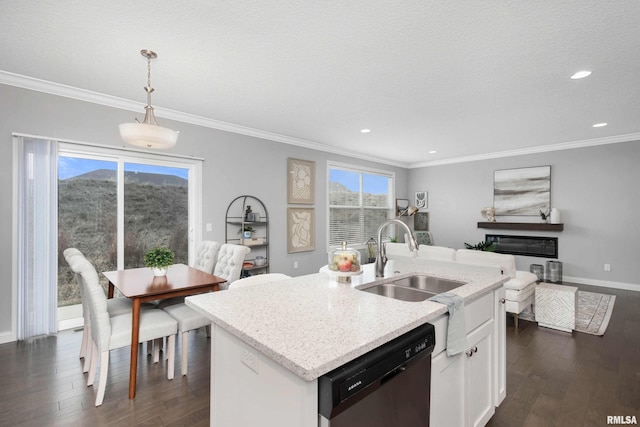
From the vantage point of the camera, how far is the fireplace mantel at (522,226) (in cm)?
553

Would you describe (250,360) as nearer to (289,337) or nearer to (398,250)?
(289,337)

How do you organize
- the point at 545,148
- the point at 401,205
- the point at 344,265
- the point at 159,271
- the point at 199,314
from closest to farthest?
the point at 344,265 < the point at 199,314 < the point at 159,271 < the point at 545,148 < the point at 401,205

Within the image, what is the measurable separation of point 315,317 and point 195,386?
161 centimetres

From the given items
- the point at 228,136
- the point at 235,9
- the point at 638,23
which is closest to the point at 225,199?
the point at 228,136

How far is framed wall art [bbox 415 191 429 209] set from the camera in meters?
7.55

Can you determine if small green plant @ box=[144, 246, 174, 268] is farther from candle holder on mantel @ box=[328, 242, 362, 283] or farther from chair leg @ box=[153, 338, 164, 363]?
candle holder on mantel @ box=[328, 242, 362, 283]

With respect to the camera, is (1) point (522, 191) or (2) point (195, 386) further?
(1) point (522, 191)

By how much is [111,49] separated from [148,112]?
A: 1.80 feet

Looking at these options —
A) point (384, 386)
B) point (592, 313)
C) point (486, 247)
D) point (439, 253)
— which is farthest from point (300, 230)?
point (384, 386)

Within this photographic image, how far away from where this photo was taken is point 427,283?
1971 mm

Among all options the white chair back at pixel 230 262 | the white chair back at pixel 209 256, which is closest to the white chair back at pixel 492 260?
Result: the white chair back at pixel 230 262

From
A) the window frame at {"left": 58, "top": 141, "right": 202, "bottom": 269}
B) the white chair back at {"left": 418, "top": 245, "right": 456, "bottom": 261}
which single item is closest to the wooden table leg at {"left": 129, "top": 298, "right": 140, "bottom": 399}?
the window frame at {"left": 58, "top": 141, "right": 202, "bottom": 269}

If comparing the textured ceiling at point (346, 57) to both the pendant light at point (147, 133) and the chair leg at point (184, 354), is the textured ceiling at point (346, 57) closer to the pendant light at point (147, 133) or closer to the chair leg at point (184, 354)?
the pendant light at point (147, 133)

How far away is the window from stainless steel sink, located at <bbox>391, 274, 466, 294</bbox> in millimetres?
3636
